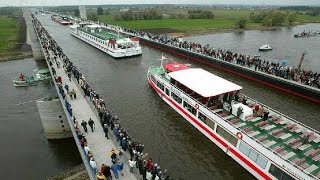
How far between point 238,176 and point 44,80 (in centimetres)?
3787

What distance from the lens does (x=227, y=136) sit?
22.3 metres

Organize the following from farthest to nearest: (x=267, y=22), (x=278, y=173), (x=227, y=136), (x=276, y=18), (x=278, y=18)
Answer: (x=276, y=18) → (x=278, y=18) → (x=267, y=22) → (x=227, y=136) → (x=278, y=173)

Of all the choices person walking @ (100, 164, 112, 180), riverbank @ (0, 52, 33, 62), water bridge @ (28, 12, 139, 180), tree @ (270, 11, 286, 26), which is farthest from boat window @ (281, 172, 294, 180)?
tree @ (270, 11, 286, 26)

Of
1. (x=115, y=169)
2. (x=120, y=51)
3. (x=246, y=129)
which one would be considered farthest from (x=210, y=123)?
(x=120, y=51)

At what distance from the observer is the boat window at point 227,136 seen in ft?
70.9

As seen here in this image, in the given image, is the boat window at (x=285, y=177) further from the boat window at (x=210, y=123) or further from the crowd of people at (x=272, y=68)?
the crowd of people at (x=272, y=68)

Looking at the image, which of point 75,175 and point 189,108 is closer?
point 75,175

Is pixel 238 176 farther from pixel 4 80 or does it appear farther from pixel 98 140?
pixel 4 80

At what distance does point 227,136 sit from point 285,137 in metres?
4.39

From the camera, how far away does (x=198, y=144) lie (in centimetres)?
2453

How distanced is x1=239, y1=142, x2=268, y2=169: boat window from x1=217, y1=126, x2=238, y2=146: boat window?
74 centimetres

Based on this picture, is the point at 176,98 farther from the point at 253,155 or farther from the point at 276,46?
the point at 276,46

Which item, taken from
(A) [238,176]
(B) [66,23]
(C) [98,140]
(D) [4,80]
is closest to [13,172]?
(C) [98,140]

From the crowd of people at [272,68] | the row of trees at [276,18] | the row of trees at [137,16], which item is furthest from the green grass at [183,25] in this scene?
the crowd of people at [272,68]
